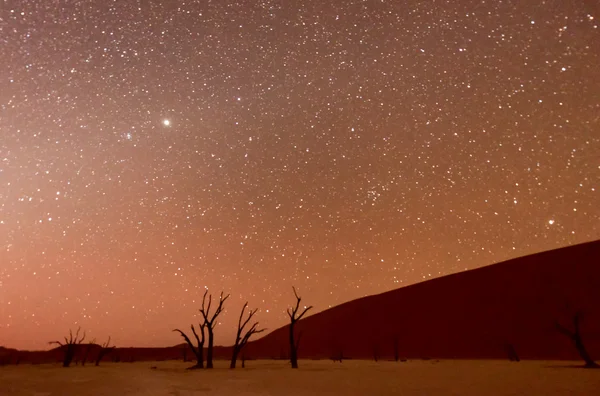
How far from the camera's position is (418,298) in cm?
8000

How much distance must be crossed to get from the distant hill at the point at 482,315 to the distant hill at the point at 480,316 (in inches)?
4.5

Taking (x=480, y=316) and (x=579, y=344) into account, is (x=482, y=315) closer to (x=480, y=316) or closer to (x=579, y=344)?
(x=480, y=316)

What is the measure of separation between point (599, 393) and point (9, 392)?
53.3 ft

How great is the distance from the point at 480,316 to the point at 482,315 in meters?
0.33

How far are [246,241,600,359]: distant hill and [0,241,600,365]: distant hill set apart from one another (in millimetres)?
115

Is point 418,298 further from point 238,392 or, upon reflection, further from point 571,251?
point 238,392

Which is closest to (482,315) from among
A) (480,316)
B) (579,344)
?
(480,316)

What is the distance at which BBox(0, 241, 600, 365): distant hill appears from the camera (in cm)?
5172

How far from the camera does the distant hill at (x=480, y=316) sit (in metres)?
51.7

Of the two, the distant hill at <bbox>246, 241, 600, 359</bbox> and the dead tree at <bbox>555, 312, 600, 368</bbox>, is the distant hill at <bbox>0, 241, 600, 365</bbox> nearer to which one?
the distant hill at <bbox>246, 241, 600, 359</bbox>

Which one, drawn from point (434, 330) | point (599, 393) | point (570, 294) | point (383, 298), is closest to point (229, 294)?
point (599, 393)

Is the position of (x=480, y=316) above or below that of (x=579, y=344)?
above

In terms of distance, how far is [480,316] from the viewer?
62.4 m

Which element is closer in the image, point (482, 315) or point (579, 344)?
point (579, 344)
